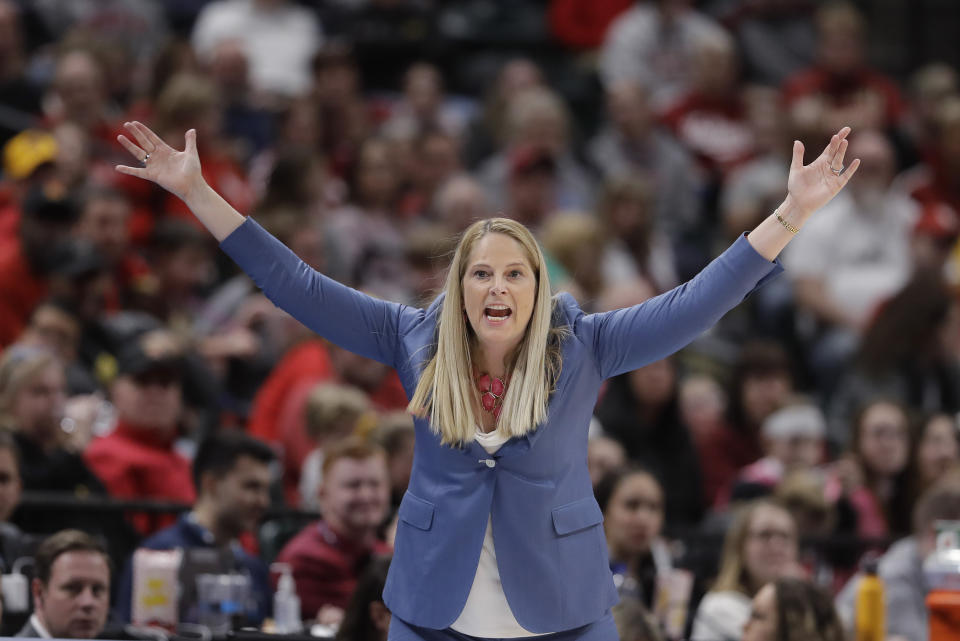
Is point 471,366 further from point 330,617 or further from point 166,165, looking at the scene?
point 330,617

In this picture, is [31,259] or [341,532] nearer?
[341,532]

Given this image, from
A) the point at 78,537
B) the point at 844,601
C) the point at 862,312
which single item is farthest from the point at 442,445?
the point at 862,312

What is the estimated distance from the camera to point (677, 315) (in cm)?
361

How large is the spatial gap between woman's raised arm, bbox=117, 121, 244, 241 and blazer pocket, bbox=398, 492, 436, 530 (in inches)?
30.8

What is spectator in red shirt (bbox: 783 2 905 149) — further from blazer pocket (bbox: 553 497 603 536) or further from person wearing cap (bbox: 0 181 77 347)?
blazer pocket (bbox: 553 497 603 536)

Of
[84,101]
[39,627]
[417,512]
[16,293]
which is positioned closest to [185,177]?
[417,512]

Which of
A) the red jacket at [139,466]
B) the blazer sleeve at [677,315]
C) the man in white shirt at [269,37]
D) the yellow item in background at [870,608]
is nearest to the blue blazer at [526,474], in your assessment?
the blazer sleeve at [677,315]

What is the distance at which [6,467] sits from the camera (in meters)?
5.49

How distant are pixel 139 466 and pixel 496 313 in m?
3.40

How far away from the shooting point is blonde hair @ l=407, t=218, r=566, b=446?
11.8 feet

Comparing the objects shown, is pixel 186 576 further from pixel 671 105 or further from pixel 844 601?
pixel 671 105

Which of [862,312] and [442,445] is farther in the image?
[862,312]

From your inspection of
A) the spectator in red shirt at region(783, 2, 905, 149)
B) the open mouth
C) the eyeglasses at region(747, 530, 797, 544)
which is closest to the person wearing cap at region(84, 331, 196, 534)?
the eyeglasses at region(747, 530, 797, 544)

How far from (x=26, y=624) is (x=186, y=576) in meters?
0.59
